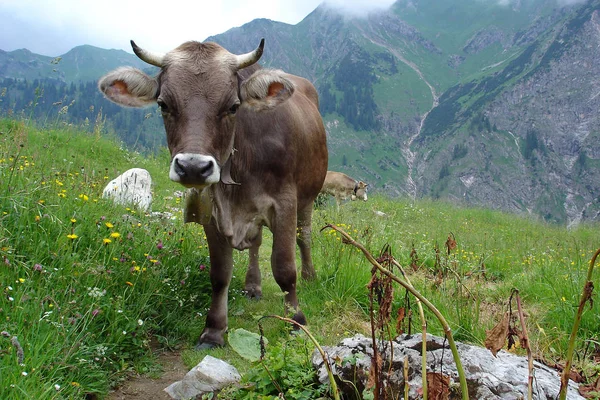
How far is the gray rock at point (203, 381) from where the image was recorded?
3.49 metres

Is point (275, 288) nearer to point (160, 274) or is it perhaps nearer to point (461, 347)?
point (160, 274)

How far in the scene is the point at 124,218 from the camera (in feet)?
18.1

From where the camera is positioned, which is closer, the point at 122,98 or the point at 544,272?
the point at 122,98

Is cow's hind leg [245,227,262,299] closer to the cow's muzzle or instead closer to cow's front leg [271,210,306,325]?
cow's front leg [271,210,306,325]

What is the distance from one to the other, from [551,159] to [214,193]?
221951mm

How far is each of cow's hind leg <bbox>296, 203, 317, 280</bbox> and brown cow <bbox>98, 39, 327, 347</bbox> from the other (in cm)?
136

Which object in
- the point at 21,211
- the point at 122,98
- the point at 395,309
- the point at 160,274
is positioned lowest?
the point at 395,309

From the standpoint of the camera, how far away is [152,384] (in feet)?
12.9

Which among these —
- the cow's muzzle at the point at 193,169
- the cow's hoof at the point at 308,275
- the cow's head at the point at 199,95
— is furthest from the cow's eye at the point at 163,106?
the cow's hoof at the point at 308,275

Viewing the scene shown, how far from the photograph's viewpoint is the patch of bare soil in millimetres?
3686

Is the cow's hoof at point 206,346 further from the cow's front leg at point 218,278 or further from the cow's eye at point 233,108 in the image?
the cow's eye at point 233,108

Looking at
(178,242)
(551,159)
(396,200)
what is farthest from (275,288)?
(551,159)

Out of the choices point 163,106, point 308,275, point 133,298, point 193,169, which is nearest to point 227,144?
point 163,106

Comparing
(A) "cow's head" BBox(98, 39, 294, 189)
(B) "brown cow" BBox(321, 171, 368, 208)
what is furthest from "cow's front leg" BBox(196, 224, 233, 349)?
(B) "brown cow" BBox(321, 171, 368, 208)
